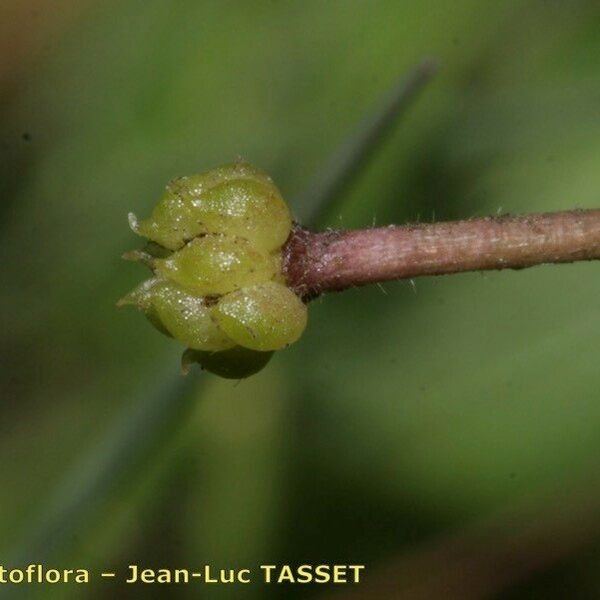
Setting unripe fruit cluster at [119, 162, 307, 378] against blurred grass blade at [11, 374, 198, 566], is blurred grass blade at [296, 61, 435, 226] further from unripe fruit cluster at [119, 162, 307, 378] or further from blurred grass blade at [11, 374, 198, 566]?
unripe fruit cluster at [119, 162, 307, 378]

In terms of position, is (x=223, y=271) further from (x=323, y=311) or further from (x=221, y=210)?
(x=323, y=311)

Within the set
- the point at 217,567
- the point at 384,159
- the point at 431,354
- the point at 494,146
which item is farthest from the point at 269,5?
the point at 217,567

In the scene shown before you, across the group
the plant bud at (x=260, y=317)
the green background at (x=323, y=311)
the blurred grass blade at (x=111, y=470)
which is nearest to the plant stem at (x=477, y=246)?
the plant bud at (x=260, y=317)

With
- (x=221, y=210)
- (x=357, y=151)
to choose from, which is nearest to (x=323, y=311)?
(x=357, y=151)

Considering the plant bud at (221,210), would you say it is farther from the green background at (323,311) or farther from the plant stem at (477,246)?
the green background at (323,311)

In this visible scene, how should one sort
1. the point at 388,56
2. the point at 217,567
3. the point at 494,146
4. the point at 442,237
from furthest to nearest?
Result: the point at 388,56, the point at 494,146, the point at 217,567, the point at 442,237

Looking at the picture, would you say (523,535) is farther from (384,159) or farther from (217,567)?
(384,159)

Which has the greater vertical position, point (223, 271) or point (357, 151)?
point (357, 151)
